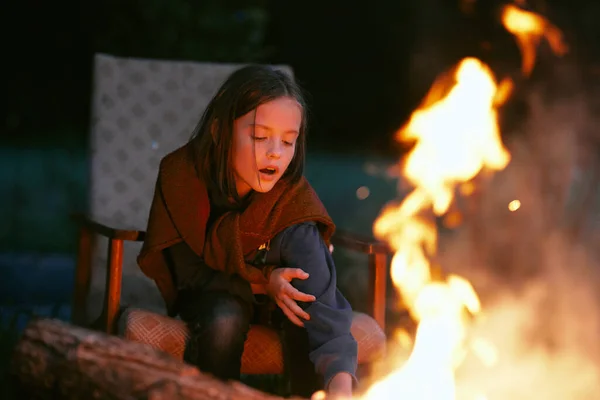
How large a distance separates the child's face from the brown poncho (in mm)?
77

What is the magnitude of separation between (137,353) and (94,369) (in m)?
0.09

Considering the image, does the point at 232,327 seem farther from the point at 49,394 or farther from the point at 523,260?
the point at 523,260

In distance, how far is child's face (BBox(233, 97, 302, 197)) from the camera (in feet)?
7.06

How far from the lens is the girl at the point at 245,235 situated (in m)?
2.10

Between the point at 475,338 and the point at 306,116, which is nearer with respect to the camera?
the point at 306,116

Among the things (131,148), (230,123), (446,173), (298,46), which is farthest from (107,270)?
(298,46)

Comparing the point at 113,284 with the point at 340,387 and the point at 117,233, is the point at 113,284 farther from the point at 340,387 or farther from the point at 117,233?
the point at 340,387

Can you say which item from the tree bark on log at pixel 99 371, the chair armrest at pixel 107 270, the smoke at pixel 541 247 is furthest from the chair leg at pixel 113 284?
the smoke at pixel 541 247

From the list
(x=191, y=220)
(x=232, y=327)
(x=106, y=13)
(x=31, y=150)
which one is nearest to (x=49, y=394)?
(x=232, y=327)

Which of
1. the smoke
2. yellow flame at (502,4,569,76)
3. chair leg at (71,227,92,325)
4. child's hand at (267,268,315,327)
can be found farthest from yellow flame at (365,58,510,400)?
chair leg at (71,227,92,325)

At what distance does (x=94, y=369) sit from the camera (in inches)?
64.0

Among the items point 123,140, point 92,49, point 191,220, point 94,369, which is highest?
point 92,49

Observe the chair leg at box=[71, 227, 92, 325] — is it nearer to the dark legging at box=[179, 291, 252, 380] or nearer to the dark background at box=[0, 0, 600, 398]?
the dark background at box=[0, 0, 600, 398]

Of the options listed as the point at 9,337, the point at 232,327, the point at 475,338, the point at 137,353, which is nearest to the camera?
the point at 137,353
